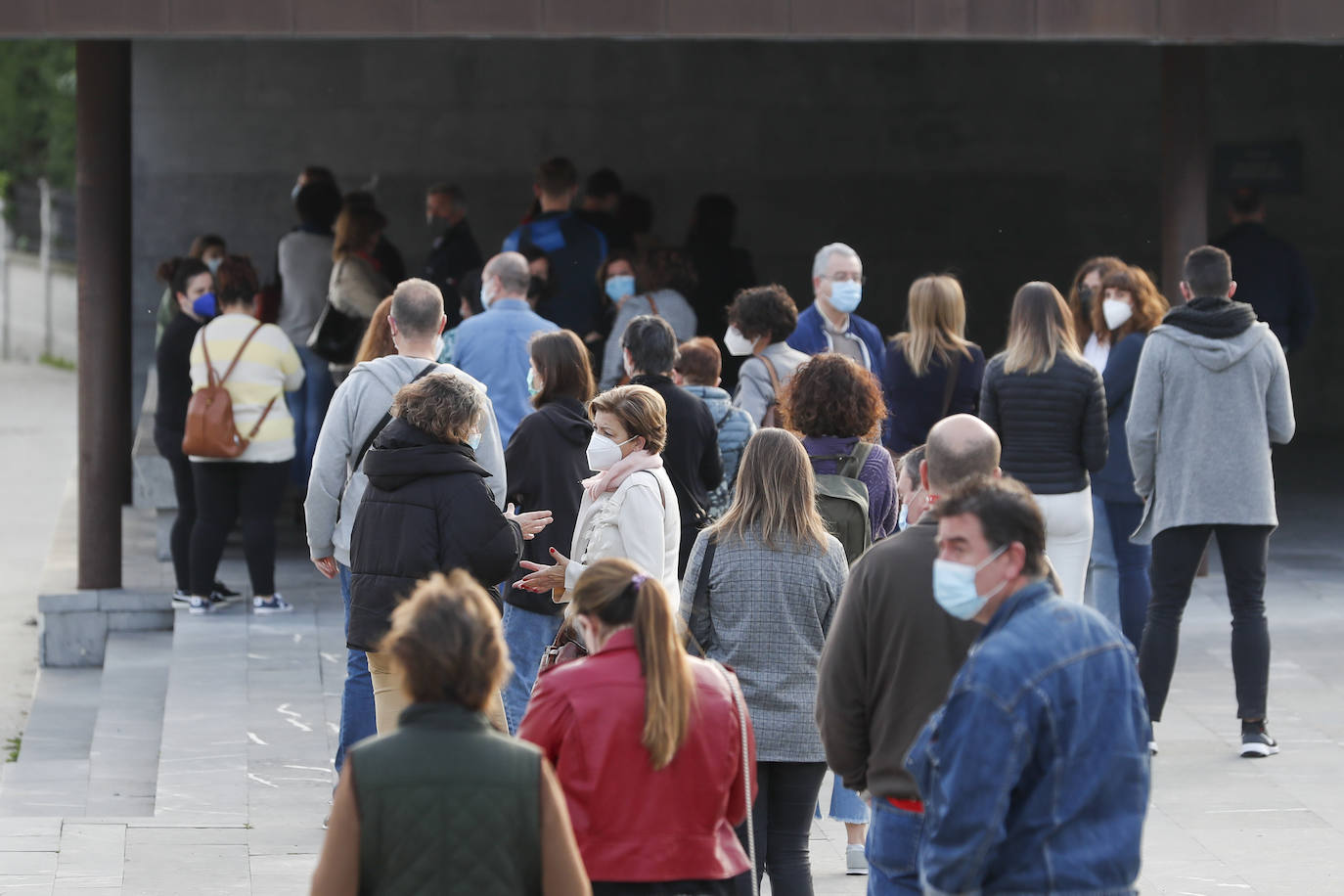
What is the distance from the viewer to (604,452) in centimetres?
547

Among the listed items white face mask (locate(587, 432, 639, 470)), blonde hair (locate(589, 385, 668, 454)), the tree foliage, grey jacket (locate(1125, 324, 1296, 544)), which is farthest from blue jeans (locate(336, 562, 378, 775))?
the tree foliage

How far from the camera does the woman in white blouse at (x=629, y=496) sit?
5297 millimetres

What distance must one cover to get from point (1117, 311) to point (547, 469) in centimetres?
276

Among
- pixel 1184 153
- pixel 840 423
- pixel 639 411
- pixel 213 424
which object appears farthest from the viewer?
pixel 1184 153

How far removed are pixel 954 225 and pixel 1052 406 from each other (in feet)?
28.7

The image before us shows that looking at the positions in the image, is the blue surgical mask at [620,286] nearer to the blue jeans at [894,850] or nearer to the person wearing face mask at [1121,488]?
the person wearing face mask at [1121,488]

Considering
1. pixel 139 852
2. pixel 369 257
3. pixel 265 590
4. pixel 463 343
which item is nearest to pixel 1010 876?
pixel 139 852

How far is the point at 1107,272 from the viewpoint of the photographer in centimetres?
781

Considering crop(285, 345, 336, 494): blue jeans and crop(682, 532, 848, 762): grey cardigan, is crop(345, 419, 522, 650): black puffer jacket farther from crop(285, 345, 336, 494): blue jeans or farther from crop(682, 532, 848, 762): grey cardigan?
crop(285, 345, 336, 494): blue jeans

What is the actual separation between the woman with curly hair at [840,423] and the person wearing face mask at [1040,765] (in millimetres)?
2452

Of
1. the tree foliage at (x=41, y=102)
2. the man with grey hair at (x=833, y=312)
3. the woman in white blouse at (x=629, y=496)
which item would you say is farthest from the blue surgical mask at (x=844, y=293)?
the tree foliage at (x=41, y=102)

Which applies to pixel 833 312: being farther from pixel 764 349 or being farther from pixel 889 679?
pixel 889 679

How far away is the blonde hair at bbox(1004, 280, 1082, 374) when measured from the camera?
664cm

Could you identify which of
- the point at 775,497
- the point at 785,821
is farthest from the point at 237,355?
the point at 785,821
